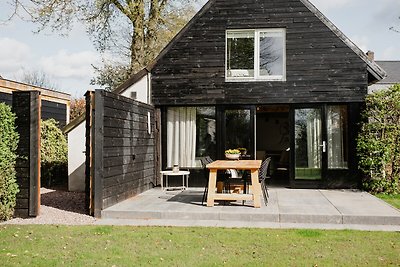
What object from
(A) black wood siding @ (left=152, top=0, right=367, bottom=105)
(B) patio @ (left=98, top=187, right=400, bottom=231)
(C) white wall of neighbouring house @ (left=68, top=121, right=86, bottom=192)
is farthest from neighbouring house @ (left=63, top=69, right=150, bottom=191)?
(B) patio @ (left=98, top=187, right=400, bottom=231)

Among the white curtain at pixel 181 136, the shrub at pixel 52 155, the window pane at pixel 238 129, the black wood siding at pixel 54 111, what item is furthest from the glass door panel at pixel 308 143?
the black wood siding at pixel 54 111

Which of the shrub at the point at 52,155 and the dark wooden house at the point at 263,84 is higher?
the dark wooden house at the point at 263,84

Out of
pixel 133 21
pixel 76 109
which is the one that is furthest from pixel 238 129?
pixel 76 109

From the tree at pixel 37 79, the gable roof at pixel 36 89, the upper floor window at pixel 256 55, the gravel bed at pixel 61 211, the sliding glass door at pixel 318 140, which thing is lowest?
the gravel bed at pixel 61 211

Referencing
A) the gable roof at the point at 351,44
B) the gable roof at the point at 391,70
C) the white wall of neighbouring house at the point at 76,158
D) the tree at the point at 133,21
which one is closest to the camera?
the gable roof at the point at 351,44

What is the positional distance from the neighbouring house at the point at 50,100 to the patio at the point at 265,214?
621cm

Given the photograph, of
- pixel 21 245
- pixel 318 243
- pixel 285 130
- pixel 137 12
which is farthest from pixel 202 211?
pixel 137 12

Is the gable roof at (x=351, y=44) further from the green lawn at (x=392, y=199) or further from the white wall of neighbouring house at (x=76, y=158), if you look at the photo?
the white wall of neighbouring house at (x=76, y=158)

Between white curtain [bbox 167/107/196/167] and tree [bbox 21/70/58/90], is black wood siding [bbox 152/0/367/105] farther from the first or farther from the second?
tree [bbox 21/70/58/90]

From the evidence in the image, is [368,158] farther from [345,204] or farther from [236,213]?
[236,213]

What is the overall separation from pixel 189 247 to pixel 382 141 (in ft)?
22.1

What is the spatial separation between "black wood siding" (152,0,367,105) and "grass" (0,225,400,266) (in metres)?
5.48

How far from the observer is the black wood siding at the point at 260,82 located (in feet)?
37.2

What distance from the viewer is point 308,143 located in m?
11.6
